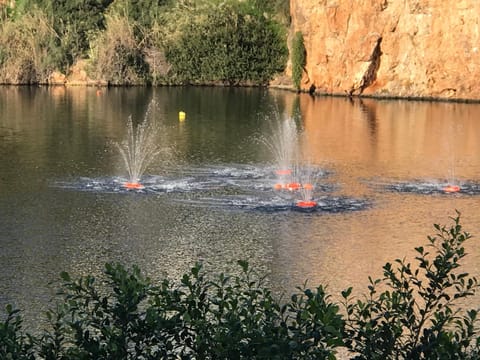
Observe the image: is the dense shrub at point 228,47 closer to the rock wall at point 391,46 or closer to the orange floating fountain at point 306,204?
the rock wall at point 391,46

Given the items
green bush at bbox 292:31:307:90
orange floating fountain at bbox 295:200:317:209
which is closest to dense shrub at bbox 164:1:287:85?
green bush at bbox 292:31:307:90

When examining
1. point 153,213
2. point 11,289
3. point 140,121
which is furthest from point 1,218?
point 140,121

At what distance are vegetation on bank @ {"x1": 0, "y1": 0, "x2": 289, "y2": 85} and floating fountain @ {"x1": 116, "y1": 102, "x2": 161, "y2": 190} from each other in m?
26.2

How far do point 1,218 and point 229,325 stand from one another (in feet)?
48.2

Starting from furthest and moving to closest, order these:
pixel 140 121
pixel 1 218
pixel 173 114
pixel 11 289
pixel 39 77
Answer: pixel 39 77
pixel 173 114
pixel 140 121
pixel 1 218
pixel 11 289

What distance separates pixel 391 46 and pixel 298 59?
6774 millimetres

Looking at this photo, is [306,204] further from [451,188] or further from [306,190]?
[451,188]

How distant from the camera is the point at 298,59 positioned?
62.5 m

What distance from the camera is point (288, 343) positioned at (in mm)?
7238

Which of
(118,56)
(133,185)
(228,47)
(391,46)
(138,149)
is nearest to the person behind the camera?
(133,185)

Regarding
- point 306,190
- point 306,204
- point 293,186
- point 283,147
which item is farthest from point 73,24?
point 306,204

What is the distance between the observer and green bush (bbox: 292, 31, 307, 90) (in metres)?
62.7

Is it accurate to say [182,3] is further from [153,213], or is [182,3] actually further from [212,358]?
[212,358]

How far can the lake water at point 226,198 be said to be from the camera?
17781 millimetres
